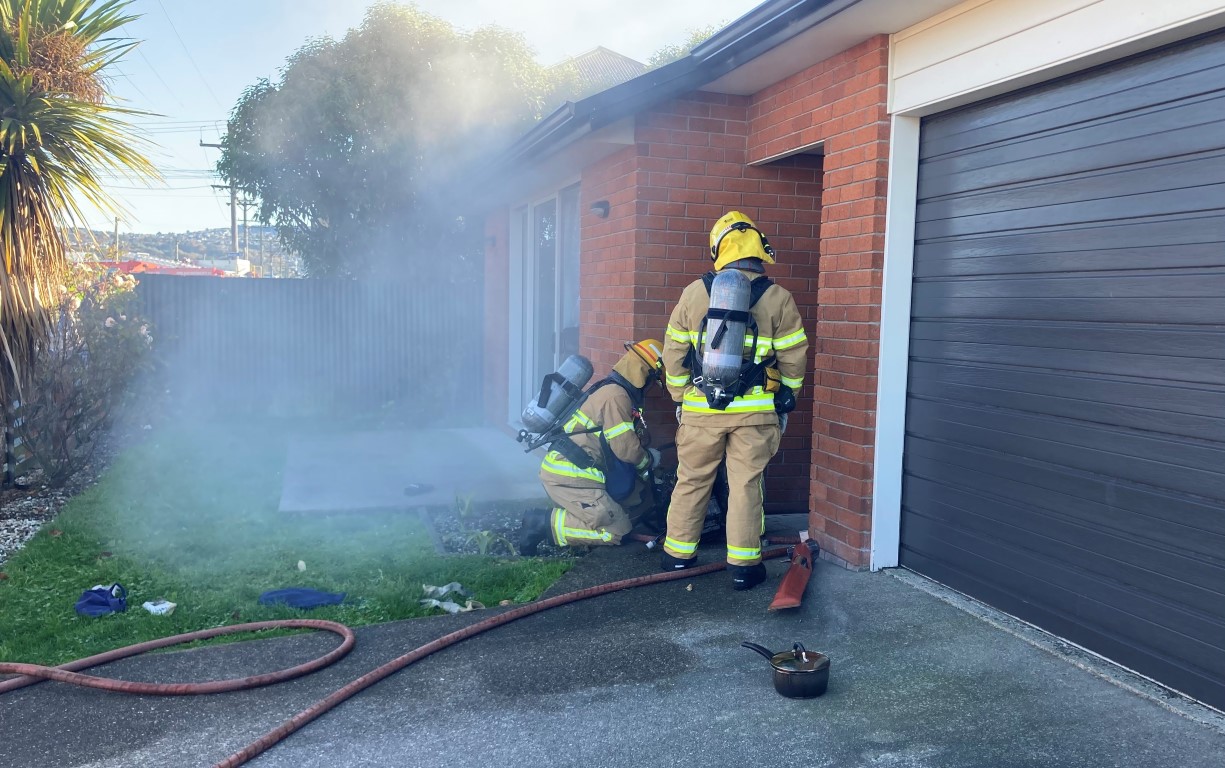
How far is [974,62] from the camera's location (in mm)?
4172

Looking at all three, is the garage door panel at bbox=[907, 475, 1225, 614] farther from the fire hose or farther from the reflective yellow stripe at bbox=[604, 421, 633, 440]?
the fire hose

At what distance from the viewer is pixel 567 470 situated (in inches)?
225

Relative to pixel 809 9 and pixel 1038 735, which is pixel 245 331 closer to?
pixel 809 9

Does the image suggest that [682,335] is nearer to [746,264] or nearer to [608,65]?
[746,264]

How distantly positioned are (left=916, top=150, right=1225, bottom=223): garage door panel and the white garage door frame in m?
0.28

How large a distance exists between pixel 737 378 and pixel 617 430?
1.25 m

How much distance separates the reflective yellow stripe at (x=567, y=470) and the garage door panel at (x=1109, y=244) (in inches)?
91.7

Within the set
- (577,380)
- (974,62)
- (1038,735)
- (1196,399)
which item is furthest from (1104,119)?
(577,380)

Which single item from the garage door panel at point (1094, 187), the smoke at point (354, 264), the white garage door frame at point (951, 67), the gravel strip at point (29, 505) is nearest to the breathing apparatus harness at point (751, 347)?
the white garage door frame at point (951, 67)

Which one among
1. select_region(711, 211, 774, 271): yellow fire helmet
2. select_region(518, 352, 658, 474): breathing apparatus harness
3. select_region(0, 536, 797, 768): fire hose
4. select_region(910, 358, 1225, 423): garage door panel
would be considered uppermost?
select_region(711, 211, 774, 271): yellow fire helmet

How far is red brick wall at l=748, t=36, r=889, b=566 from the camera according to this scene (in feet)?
15.6

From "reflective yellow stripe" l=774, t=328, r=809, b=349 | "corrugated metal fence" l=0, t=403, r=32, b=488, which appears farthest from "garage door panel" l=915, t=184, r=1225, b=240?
"corrugated metal fence" l=0, t=403, r=32, b=488

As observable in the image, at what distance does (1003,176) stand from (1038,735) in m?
2.44

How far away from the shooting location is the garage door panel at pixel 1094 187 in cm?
324
